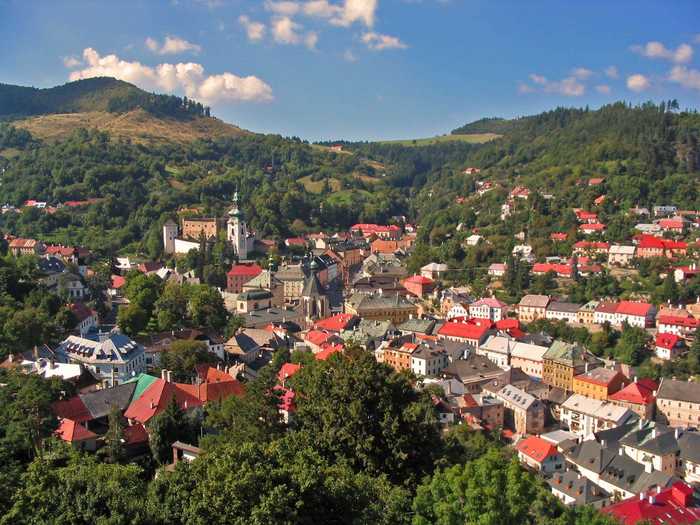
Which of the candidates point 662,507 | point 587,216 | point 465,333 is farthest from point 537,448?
point 587,216

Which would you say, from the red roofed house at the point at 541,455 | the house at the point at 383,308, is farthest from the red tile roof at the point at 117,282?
the red roofed house at the point at 541,455

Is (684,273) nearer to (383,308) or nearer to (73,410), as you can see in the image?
(383,308)

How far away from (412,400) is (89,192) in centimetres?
7696

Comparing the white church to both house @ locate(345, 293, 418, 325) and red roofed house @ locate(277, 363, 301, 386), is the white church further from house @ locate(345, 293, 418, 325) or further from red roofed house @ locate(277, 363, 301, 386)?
red roofed house @ locate(277, 363, 301, 386)

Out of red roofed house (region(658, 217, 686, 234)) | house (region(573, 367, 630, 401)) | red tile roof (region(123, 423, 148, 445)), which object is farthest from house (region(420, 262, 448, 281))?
red tile roof (region(123, 423, 148, 445))

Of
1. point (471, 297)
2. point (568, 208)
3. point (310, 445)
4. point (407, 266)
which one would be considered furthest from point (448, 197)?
point (310, 445)

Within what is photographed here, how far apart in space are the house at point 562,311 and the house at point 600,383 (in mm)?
12838

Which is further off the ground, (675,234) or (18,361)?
(675,234)

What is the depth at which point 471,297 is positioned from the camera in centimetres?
6181

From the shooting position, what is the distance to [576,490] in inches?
1145

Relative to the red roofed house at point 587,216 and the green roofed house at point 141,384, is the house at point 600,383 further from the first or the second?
the red roofed house at point 587,216

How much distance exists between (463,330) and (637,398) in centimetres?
1405

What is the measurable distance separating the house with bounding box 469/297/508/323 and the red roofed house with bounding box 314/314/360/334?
33.5 feet

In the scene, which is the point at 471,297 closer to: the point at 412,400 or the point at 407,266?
the point at 407,266
